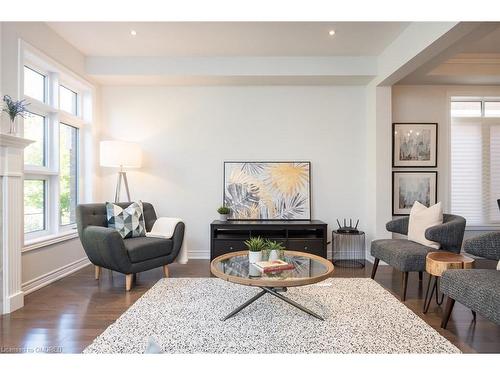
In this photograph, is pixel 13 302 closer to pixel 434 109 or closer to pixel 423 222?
pixel 423 222

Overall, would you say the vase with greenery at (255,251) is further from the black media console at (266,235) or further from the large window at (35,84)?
the large window at (35,84)

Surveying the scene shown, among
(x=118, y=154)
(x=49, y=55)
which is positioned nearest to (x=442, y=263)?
(x=118, y=154)

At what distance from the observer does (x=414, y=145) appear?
14.3ft

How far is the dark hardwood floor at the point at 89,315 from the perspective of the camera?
2027 millimetres

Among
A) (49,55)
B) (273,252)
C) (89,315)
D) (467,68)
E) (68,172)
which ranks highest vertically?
(467,68)

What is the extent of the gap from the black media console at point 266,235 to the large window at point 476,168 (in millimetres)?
2180

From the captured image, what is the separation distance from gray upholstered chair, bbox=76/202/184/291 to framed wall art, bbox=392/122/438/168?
10.4 feet

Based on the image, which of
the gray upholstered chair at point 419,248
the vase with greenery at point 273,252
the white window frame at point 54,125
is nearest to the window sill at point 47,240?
the white window frame at point 54,125

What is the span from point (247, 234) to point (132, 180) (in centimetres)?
189

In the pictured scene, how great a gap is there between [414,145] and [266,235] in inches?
97.9

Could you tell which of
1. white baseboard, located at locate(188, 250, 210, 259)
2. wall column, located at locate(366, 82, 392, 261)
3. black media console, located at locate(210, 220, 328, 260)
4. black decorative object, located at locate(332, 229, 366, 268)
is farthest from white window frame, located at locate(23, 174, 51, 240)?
wall column, located at locate(366, 82, 392, 261)

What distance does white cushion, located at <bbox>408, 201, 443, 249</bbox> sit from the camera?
313cm
